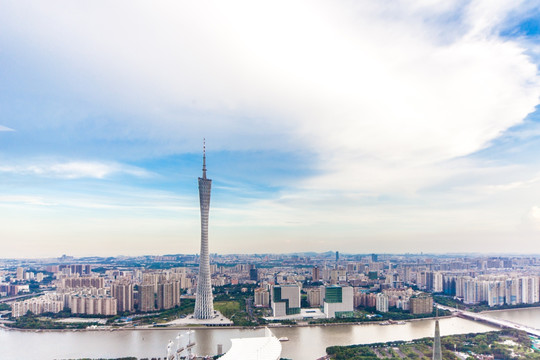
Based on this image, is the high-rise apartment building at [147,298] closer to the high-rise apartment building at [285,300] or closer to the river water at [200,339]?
the river water at [200,339]

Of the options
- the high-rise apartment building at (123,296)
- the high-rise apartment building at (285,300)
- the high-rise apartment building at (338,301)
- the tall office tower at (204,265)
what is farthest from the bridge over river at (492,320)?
the high-rise apartment building at (123,296)

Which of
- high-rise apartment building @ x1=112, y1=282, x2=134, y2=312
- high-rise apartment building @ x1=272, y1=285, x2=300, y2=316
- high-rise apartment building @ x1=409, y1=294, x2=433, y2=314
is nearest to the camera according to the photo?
high-rise apartment building @ x1=272, y1=285, x2=300, y2=316

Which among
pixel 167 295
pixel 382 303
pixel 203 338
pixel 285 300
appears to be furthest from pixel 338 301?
pixel 167 295

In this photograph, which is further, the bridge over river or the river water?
the bridge over river

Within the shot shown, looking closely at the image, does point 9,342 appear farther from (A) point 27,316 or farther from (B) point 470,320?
(B) point 470,320

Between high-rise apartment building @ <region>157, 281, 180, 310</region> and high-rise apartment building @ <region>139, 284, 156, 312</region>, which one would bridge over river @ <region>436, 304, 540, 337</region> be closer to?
high-rise apartment building @ <region>157, 281, 180, 310</region>

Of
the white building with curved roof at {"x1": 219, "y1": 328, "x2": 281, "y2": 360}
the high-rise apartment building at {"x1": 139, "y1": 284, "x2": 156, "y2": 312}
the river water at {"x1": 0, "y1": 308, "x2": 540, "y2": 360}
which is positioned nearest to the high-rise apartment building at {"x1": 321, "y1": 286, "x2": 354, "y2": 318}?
the river water at {"x1": 0, "y1": 308, "x2": 540, "y2": 360}

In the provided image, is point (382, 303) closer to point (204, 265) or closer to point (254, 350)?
point (204, 265)
